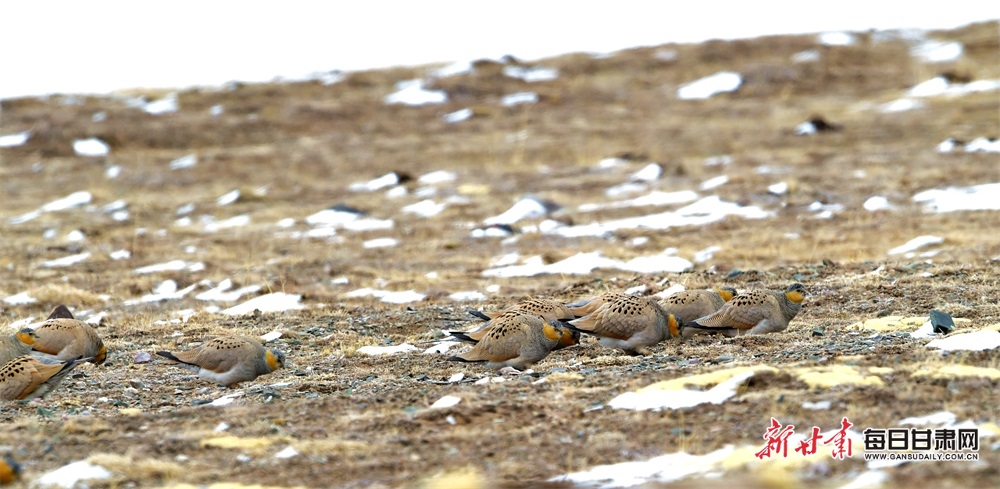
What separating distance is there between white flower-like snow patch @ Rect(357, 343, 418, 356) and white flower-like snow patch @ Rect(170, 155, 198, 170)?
3145 cm

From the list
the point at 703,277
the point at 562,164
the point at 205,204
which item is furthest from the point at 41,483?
the point at 562,164

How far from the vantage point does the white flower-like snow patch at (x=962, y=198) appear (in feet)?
80.3

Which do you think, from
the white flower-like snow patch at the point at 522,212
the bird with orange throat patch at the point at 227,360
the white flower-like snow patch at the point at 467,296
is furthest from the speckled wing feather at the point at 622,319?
the white flower-like snow patch at the point at 522,212

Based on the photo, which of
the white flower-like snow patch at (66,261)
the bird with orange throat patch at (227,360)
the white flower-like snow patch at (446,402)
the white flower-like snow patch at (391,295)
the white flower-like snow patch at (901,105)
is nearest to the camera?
the white flower-like snow patch at (446,402)

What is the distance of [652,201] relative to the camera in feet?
96.7

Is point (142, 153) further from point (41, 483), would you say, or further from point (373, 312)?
point (41, 483)

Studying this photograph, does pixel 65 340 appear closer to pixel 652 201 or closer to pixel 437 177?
pixel 652 201

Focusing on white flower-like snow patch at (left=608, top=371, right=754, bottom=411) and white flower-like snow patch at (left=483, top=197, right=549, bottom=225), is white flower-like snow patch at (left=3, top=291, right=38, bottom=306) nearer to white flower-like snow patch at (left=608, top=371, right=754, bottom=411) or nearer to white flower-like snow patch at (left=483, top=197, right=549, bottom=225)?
white flower-like snow patch at (left=483, top=197, right=549, bottom=225)

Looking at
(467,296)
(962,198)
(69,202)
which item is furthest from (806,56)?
(467,296)

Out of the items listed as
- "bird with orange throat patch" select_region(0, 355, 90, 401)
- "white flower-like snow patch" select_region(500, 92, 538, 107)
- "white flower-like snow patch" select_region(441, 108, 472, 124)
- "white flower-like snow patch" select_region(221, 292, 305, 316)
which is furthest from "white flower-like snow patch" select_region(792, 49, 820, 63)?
"bird with orange throat patch" select_region(0, 355, 90, 401)

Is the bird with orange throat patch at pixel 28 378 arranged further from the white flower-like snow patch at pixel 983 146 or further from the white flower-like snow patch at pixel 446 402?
the white flower-like snow patch at pixel 983 146

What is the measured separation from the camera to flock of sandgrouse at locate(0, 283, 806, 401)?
10148 mm

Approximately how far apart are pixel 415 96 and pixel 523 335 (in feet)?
152

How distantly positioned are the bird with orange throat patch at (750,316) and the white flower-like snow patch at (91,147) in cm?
3882
